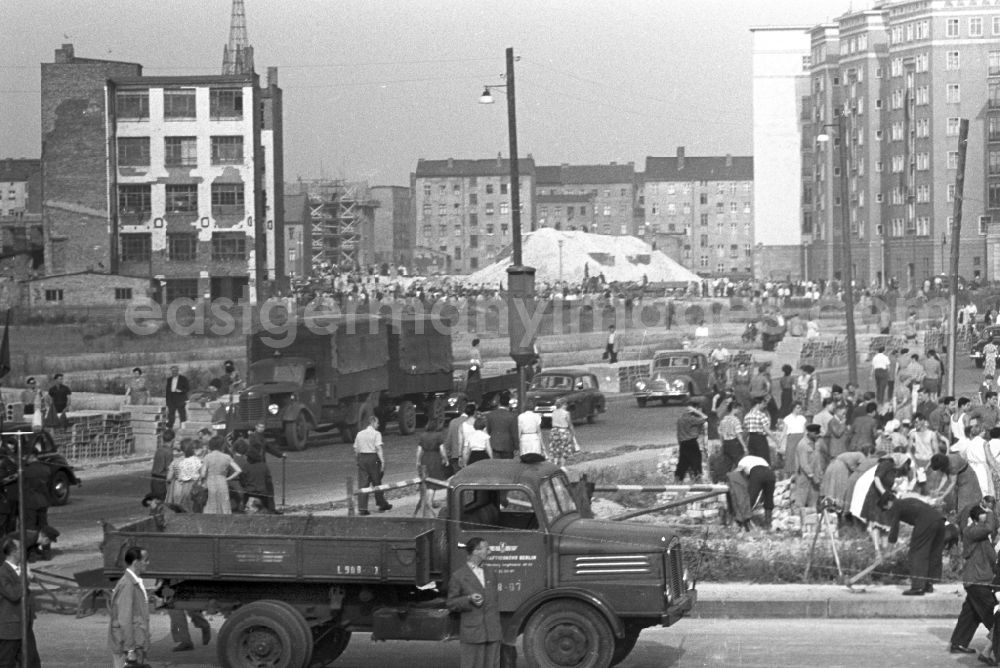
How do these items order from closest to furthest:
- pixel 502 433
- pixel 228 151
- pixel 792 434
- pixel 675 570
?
pixel 675 570 < pixel 792 434 < pixel 502 433 < pixel 228 151

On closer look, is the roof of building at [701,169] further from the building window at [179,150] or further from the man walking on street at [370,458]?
the man walking on street at [370,458]

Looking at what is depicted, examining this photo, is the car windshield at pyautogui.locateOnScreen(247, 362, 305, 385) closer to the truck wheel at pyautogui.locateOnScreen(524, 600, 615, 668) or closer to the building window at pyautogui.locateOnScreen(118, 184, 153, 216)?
the truck wheel at pyautogui.locateOnScreen(524, 600, 615, 668)

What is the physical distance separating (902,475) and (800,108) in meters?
123

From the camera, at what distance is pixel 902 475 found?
63.0ft

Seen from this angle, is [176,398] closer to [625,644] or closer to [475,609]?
[625,644]

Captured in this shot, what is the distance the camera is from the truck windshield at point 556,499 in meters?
13.5

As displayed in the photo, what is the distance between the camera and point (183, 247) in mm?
80188

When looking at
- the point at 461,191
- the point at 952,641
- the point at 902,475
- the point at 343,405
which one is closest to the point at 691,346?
the point at 343,405

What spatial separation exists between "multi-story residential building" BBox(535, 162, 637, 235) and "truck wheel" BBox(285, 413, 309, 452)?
153 meters

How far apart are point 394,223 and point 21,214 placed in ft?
226

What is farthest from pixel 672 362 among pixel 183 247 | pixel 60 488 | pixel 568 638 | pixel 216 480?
pixel 183 247

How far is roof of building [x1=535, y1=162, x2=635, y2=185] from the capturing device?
189875 mm

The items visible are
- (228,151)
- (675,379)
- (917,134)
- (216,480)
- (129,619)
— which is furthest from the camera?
(917,134)

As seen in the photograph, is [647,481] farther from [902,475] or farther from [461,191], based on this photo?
[461,191]
